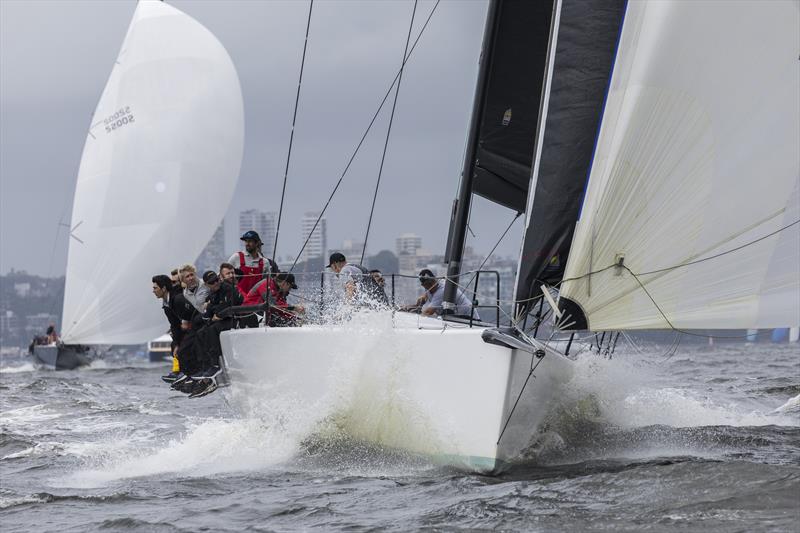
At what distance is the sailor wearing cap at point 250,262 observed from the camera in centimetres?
985

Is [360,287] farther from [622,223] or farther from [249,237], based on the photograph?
[622,223]

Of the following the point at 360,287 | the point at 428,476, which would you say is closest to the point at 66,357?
the point at 360,287

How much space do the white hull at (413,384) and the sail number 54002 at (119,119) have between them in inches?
776

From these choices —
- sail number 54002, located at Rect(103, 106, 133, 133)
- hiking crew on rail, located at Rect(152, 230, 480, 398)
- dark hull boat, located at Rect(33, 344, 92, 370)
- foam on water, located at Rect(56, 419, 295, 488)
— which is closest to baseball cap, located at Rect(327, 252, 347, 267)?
hiking crew on rail, located at Rect(152, 230, 480, 398)

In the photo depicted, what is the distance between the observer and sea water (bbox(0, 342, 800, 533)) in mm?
6008

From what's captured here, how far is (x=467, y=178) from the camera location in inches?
351

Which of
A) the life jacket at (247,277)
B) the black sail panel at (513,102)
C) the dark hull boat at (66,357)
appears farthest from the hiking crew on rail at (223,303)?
the dark hull boat at (66,357)

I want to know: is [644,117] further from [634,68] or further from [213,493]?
[213,493]

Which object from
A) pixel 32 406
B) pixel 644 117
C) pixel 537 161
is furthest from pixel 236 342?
pixel 32 406

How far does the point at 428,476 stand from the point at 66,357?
2901cm

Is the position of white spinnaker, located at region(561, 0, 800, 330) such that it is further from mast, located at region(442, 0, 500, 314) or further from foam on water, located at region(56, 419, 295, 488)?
foam on water, located at region(56, 419, 295, 488)

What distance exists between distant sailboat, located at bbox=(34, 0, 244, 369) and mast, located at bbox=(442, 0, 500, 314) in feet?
58.4

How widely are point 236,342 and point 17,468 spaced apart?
2.14 metres

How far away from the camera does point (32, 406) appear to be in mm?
16578
